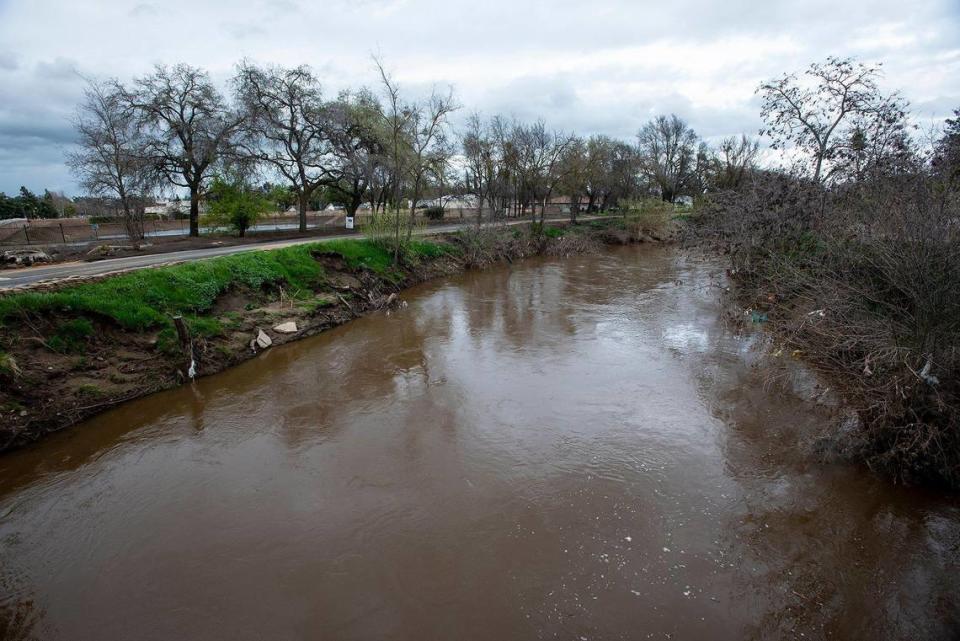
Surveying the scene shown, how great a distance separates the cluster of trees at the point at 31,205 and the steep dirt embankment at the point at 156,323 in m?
41.6

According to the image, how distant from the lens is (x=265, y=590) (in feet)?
18.4

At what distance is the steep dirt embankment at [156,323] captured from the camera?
384 inches

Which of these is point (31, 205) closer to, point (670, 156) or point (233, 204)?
point (233, 204)

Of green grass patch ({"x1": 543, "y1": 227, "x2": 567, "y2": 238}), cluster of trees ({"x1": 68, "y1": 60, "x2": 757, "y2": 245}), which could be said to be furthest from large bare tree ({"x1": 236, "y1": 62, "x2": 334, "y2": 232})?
green grass patch ({"x1": 543, "y1": 227, "x2": 567, "y2": 238})

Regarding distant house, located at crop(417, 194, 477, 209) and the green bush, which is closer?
the green bush

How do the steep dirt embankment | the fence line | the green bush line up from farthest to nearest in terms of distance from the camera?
the green bush < the fence line < the steep dirt embankment

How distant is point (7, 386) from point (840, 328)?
1480 centimetres

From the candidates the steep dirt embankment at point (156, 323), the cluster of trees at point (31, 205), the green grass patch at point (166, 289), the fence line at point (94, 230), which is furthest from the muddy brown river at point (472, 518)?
the cluster of trees at point (31, 205)

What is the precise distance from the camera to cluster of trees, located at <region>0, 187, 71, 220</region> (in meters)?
43.0

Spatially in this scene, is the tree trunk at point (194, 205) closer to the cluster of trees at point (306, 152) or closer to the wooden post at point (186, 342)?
the cluster of trees at point (306, 152)

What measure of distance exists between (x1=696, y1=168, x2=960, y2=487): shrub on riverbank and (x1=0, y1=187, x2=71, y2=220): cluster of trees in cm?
5791

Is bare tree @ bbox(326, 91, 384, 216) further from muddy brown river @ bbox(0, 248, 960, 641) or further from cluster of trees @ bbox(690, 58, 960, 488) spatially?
cluster of trees @ bbox(690, 58, 960, 488)

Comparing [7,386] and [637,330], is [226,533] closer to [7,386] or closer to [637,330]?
[7,386]

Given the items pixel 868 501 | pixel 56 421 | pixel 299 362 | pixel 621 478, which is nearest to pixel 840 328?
pixel 868 501
